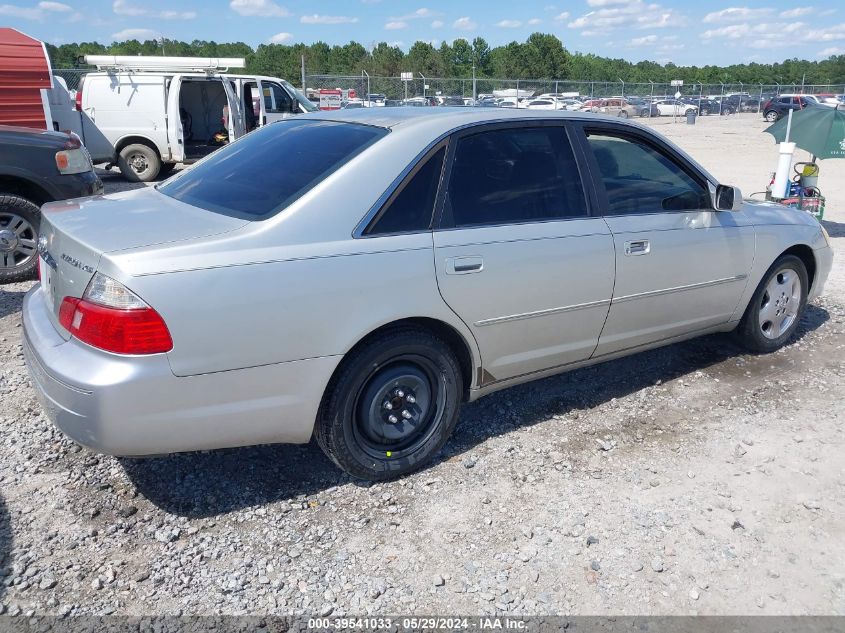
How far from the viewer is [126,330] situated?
2600 millimetres

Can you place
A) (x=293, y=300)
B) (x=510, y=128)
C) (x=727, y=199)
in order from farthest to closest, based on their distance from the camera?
(x=727, y=199)
(x=510, y=128)
(x=293, y=300)

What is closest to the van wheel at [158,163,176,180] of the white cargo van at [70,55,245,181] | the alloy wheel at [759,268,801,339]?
the white cargo van at [70,55,245,181]

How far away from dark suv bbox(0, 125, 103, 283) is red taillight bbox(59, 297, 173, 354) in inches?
167

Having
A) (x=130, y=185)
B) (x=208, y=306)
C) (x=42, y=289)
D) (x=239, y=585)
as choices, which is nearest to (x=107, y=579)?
(x=239, y=585)

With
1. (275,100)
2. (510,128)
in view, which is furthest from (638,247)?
(275,100)

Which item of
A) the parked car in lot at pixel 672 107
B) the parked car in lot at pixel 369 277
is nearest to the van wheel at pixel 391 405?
the parked car in lot at pixel 369 277

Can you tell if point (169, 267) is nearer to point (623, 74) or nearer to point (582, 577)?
point (582, 577)

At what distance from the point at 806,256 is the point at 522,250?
9.25 ft

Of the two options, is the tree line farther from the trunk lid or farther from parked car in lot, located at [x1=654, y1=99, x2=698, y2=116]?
the trunk lid

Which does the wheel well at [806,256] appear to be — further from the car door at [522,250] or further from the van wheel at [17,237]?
the van wheel at [17,237]

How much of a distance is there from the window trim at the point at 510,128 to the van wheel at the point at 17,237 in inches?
176

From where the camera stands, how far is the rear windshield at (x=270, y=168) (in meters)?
3.16

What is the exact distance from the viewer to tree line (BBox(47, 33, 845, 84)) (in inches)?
2867

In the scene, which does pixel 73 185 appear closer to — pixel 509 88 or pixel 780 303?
pixel 780 303
